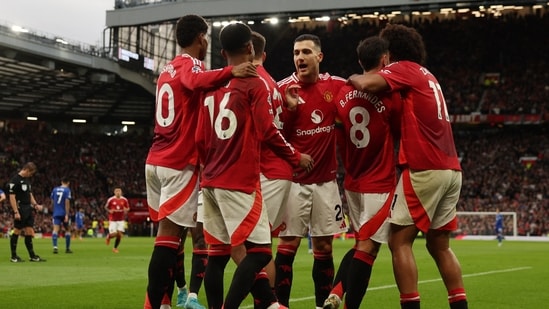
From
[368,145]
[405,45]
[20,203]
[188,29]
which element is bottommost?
[20,203]

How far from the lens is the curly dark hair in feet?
20.7

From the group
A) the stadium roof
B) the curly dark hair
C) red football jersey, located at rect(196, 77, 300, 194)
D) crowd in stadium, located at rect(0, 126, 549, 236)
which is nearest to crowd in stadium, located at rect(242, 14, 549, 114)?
crowd in stadium, located at rect(0, 126, 549, 236)

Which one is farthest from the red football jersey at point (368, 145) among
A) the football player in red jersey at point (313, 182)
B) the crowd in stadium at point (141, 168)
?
the crowd in stadium at point (141, 168)

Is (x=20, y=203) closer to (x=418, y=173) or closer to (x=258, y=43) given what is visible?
(x=258, y=43)

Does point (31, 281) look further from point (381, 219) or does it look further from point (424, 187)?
point (424, 187)

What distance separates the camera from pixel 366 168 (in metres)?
6.95

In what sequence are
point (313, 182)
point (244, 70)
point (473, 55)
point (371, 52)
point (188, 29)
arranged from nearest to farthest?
point (244, 70)
point (371, 52)
point (188, 29)
point (313, 182)
point (473, 55)

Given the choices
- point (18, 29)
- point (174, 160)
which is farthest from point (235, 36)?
point (18, 29)

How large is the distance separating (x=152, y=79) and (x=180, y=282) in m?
40.1

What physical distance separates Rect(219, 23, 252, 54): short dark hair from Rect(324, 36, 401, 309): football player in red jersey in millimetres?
1135

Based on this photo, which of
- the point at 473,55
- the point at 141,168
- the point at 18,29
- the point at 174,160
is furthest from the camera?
the point at 141,168

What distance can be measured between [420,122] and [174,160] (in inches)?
83.7

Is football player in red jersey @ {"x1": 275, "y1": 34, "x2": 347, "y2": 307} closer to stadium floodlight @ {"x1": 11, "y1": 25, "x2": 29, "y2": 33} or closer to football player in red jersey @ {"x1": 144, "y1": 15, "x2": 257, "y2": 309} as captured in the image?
football player in red jersey @ {"x1": 144, "y1": 15, "x2": 257, "y2": 309}

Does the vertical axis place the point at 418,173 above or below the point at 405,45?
below
